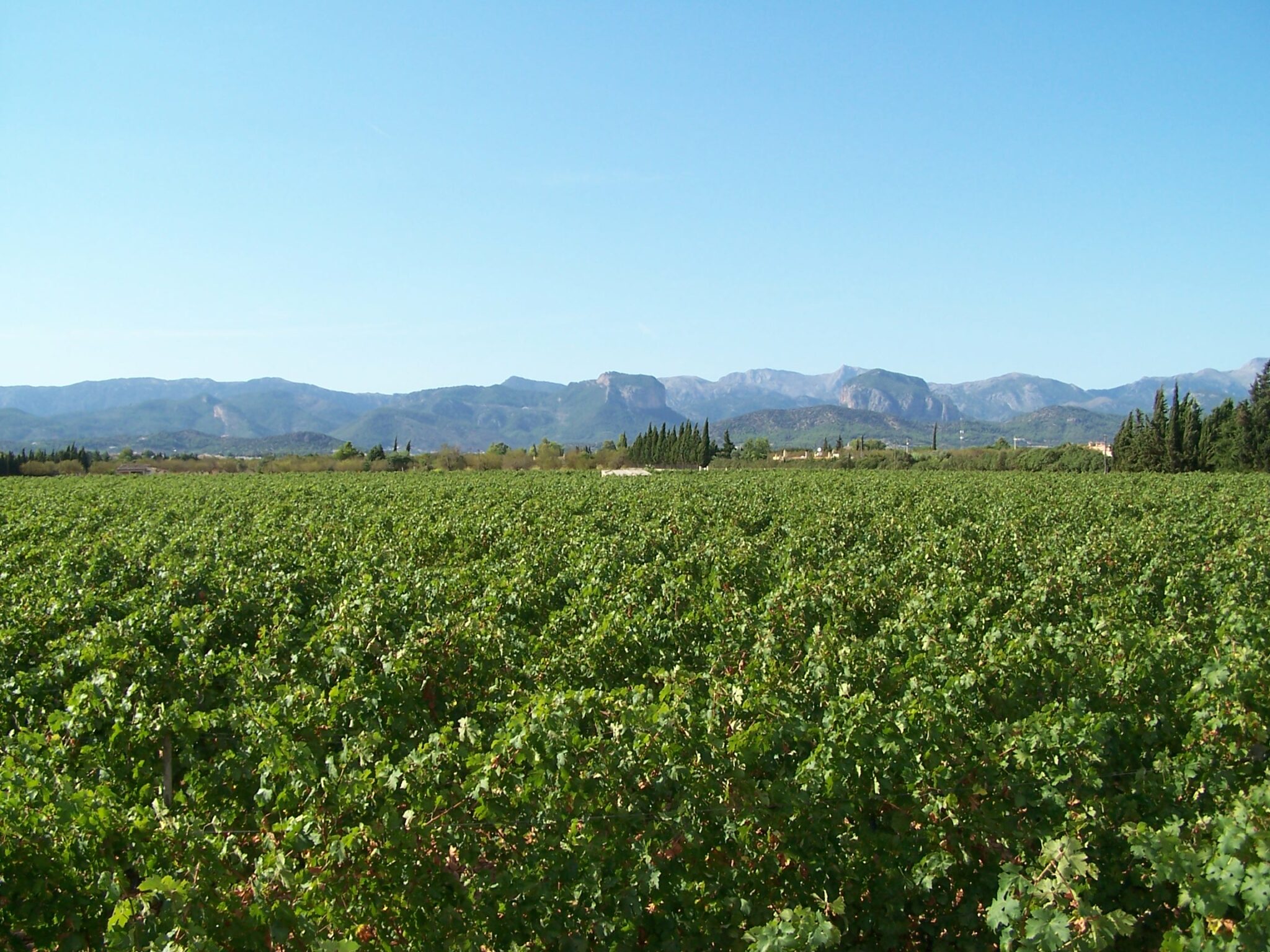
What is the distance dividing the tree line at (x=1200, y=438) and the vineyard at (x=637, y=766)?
6719 cm

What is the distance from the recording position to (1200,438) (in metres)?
70.3

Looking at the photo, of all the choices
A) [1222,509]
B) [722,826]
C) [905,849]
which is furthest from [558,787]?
[1222,509]

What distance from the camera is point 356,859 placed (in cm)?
429

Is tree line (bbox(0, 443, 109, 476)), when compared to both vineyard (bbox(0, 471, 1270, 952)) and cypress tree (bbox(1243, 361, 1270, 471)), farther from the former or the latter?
cypress tree (bbox(1243, 361, 1270, 471))

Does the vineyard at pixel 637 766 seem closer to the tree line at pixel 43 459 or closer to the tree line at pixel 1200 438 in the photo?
the tree line at pixel 1200 438

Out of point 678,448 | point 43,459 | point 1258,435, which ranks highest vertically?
point 1258,435

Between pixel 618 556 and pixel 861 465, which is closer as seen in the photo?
pixel 618 556

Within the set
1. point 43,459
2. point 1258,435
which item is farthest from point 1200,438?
point 43,459

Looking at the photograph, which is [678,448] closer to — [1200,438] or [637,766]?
[1200,438]

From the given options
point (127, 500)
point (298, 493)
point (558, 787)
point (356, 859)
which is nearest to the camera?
point (356, 859)

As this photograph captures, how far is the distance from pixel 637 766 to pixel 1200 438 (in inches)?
3268

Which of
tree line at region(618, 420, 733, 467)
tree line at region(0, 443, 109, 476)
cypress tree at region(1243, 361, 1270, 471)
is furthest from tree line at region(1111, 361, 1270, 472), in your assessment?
tree line at region(0, 443, 109, 476)

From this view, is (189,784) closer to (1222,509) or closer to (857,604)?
(857,604)

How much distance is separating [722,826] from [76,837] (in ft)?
12.2
